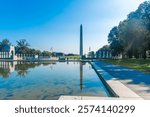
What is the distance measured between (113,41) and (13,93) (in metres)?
47.3

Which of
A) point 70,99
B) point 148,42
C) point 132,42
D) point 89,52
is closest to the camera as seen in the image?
point 70,99

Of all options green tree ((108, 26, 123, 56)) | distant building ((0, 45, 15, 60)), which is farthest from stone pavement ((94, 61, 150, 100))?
distant building ((0, 45, 15, 60))

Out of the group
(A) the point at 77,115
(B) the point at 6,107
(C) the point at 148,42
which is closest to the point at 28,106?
(B) the point at 6,107

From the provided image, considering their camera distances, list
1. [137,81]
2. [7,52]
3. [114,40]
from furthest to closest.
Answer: [7,52] → [114,40] → [137,81]

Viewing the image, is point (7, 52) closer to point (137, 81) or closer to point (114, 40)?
point (114, 40)

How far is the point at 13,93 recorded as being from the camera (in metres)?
10.8

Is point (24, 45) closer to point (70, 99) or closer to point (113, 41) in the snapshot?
point (113, 41)

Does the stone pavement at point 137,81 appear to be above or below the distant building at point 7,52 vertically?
below

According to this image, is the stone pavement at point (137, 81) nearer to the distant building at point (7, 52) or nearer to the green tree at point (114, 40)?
the green tree at point (114, 40)

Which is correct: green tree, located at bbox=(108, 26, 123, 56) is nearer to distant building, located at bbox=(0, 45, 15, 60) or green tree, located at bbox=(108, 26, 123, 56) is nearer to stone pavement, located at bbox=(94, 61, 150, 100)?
distant building, located at bbox=(0, 45, 15, 60)

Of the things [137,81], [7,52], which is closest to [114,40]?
[7,52]

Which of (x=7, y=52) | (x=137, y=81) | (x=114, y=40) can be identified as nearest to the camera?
(x=137, y=81)

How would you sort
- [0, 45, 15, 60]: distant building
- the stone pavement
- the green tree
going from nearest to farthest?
the stone pavement < the green tree < [0, 45, 15, 60]: distant building

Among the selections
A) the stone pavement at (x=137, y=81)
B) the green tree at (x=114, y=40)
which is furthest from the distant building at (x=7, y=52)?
the stone pavement at (x=137, y=81)
